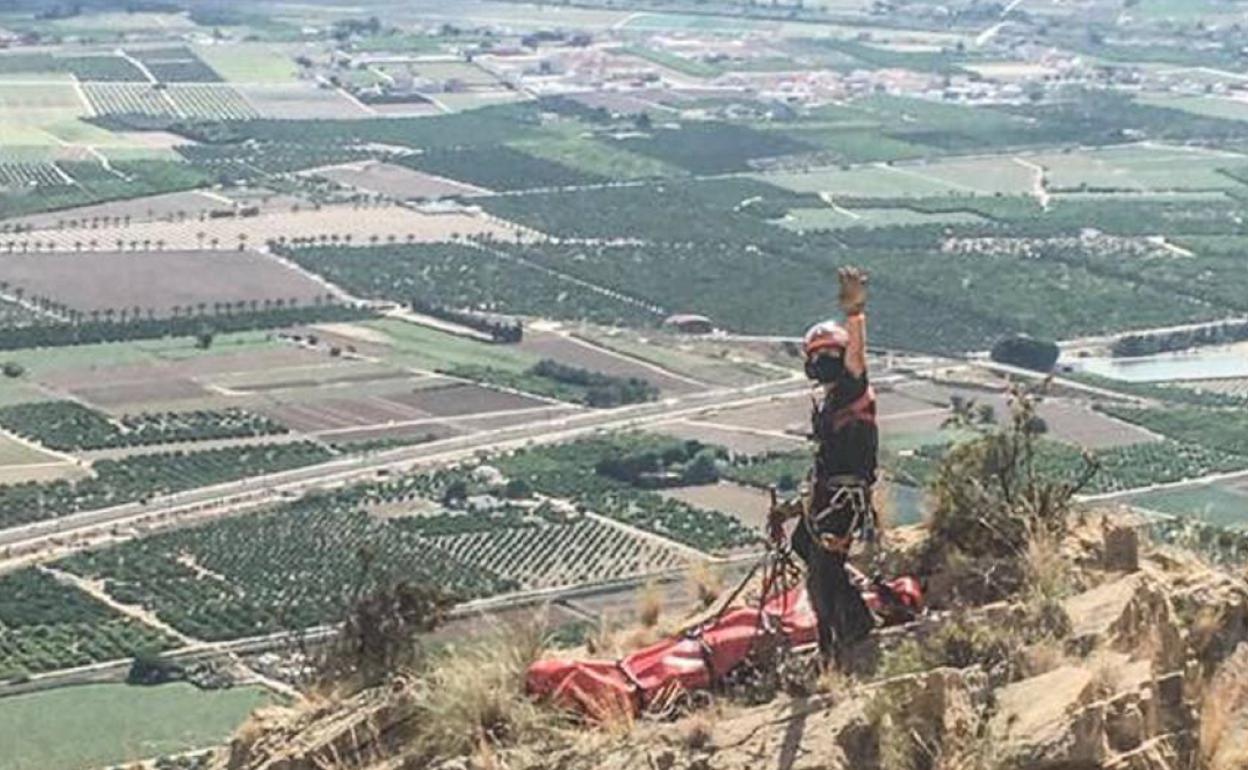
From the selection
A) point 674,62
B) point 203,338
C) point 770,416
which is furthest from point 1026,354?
point 674,62

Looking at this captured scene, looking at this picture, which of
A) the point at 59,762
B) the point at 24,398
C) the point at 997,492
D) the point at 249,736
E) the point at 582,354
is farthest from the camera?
the point at 582,354

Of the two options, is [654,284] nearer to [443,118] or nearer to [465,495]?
[465,495]

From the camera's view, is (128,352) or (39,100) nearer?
(128,352)

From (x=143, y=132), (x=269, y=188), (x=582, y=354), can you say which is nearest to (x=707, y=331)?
(x=582, y=354)

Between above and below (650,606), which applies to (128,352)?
below

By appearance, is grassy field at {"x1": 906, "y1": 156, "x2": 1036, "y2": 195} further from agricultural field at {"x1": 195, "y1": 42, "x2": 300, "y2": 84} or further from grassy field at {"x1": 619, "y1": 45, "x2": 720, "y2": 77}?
agricultural field at {"x1": 195, "y1": 42, "x2": 300, "y2": 84}

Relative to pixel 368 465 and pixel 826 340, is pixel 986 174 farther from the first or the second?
pixel 826 340

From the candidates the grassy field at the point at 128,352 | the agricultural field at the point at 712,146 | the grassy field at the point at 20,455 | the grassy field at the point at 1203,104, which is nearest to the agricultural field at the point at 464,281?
the grassy field at the point at 128,352
